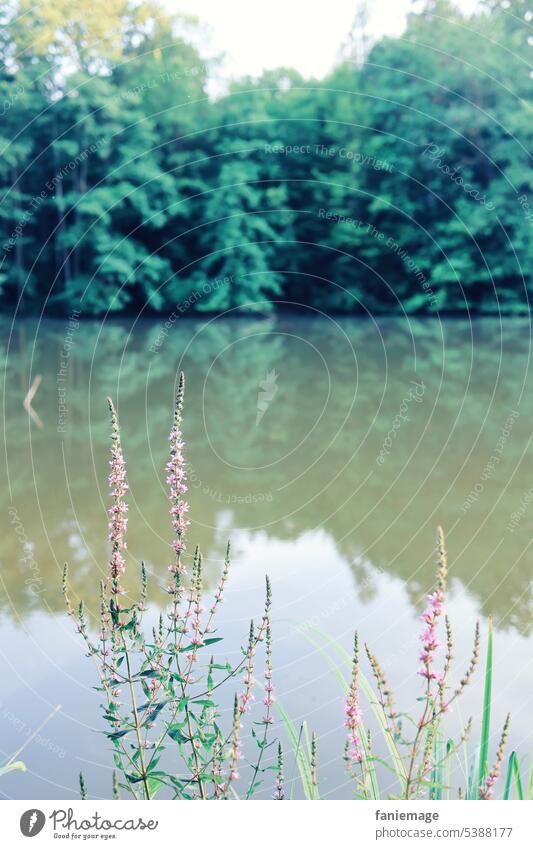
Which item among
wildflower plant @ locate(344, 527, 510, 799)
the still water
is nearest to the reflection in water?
the still water

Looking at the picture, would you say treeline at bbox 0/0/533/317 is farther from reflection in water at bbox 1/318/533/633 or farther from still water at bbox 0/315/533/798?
still water at bbox 0/315/533/798

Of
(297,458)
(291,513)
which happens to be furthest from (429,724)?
(297,458)

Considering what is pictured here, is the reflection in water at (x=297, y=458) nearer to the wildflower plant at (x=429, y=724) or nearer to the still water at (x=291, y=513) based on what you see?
the still water at (x=291, y=513)

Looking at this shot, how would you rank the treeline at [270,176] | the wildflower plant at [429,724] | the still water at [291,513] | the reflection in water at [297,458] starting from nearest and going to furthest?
the wildflower plant at [429,724] → the still water at [291,513] → the reflection in water at [297,458] → the treeline at [270,176]

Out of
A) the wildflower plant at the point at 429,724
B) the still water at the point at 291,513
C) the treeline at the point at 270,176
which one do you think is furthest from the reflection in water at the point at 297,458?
the treeline at the point at 270,176

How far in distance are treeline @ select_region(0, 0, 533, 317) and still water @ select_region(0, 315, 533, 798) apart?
1196cm

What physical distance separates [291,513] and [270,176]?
25.2 metres

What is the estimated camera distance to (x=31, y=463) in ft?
35.2

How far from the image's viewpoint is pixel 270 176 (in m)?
31.7

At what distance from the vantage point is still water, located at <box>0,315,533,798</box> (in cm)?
480

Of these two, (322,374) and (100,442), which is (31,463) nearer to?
(100,442)

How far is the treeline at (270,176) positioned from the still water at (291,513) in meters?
12.0

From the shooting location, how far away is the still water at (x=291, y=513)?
15.7 ft
